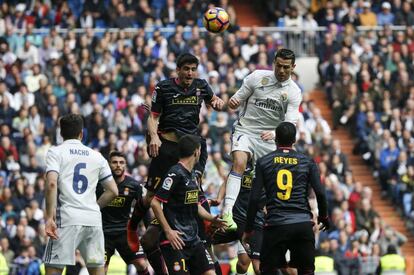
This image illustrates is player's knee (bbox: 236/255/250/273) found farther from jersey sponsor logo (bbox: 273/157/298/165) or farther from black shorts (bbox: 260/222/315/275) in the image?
jersey sponsor logo (bbox: 273/157/298/165)

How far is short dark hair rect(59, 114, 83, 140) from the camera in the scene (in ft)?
53.1

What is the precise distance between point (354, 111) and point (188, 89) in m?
15.3

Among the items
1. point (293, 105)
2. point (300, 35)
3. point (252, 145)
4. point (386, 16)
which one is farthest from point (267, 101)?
point (386, 16)

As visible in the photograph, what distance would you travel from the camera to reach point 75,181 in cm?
1617

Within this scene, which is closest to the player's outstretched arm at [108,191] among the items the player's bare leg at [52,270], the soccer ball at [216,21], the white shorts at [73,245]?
the white shorts at [73,245]

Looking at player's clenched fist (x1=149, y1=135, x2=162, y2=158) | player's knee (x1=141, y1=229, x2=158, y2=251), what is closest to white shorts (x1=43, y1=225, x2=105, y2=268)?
player's clenched fist (x1=149, y1=135, x2=162, y2=158)

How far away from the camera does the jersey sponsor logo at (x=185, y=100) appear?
59.5ft

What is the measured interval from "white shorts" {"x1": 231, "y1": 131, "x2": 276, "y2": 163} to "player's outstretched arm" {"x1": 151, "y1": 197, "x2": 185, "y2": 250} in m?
2.39

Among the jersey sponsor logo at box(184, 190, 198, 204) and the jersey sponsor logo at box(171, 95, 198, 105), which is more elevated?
the jersey sponsor logo at box(171, 95, 198, 105)

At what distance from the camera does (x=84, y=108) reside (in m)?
30.1

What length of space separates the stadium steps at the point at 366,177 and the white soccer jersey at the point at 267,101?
11666 mm

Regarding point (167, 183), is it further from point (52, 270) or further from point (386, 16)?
point (386, 16)

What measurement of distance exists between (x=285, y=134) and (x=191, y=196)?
143 cm

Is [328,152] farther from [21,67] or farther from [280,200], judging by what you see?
[280,200]
